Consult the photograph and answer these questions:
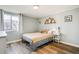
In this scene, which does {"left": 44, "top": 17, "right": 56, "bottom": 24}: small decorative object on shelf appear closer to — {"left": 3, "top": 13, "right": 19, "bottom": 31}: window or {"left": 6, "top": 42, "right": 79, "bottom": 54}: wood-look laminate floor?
{"left": 6, "top": 42, "right": 79, "bottom": 54}: wood-look laminate floor

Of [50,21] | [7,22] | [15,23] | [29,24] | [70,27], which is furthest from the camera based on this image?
[29,24]

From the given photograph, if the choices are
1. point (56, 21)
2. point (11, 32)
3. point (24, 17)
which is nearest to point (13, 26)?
point (11, 32)

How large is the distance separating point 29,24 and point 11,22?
1347 mm

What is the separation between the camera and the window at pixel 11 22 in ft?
10.4

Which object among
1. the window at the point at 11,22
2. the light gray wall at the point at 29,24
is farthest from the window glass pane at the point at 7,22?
the light gray wall at the point at 29,24

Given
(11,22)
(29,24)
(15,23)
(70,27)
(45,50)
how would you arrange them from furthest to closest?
(29,24), (15,23), (11,22), (70,27), (45,50)

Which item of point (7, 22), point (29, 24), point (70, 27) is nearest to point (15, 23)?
point (7, 22)

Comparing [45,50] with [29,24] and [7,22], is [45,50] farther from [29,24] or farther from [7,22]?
[29,24]

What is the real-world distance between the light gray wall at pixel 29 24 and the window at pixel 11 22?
502 millimetres

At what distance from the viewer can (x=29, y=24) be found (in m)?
4.50

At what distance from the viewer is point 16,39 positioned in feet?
11.8

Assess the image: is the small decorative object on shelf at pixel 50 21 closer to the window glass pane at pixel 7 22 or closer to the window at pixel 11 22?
the window at pixel 11 22
